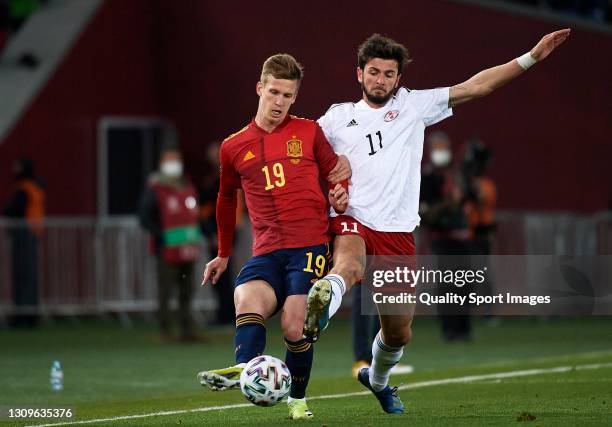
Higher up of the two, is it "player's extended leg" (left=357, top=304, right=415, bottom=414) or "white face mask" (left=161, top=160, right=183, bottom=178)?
"white face mask" (left=161, top=160, right=183, bottom=178)

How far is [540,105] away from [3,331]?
9.32 metres

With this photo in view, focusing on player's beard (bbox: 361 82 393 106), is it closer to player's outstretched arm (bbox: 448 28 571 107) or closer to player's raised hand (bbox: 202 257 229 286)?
player's outstretched arm (bbox: 448 28 571 107)

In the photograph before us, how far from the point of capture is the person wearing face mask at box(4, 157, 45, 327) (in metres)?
21.5

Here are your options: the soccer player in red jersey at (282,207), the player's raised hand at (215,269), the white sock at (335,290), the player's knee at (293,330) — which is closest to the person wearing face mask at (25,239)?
the player's raised hand at (215,269)

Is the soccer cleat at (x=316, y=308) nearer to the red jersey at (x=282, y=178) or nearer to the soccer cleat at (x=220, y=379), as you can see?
the soccer cleat at (x=220, y=379)

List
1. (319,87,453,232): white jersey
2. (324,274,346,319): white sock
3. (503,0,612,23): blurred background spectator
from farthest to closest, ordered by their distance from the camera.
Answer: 1. (503,0,612,23): blurred background spectator
2. (319,87,453,232): white jersey
3. (324,274,346,319): white sock

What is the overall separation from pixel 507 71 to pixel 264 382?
277 cm

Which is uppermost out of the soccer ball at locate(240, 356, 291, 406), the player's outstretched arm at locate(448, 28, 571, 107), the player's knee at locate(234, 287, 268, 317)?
the player's outstretched arm at locate(448, 28, 571, 107)

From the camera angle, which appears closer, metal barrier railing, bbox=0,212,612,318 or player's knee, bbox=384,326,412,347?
player's knee, bbox=384,326,412,347

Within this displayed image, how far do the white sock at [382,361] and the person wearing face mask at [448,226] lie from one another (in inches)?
310

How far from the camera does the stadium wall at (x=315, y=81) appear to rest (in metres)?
23.5

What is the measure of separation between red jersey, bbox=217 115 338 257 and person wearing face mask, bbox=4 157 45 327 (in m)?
12.2

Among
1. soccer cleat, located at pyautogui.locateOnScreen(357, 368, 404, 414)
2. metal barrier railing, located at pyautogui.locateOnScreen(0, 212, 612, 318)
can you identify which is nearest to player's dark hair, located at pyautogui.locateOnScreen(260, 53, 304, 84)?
soccer cleat, located at pyautogui.locateOnScreen(357, 368, 404, 414)

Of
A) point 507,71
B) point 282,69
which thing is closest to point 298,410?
point 282,69
